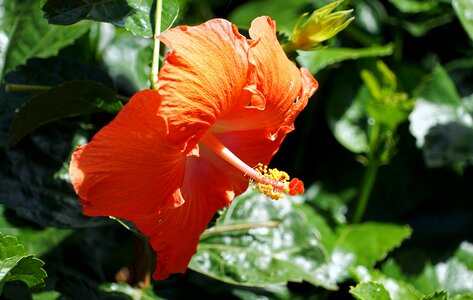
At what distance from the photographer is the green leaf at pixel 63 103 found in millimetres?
1069

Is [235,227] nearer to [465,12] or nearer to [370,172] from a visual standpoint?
[370,172]

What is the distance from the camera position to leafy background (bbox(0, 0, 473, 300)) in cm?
115

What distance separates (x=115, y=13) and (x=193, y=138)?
222 millimetres

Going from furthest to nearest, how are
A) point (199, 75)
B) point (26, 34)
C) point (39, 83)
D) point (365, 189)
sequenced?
point (365, 189) → point (26, 34) → point (39, 83) → point (199, 75)

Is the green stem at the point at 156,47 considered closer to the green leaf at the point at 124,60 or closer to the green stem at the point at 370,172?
the green leaf at the point at 124,60

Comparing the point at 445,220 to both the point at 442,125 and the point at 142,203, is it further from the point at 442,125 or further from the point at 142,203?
the point at 142,203

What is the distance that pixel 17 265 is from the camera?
3.14ft

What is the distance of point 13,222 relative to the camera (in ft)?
A: 4.13

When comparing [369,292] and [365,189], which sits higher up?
[369,292]

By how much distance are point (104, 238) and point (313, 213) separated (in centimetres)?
44

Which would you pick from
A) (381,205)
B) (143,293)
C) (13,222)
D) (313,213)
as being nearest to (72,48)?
(13,222)

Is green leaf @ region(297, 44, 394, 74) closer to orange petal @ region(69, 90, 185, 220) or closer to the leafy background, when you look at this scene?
the leafy background

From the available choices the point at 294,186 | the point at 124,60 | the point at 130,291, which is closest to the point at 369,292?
the point at 294,186

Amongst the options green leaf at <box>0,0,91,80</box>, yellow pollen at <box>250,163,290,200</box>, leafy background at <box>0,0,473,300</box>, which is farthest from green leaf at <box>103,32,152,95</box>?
yellow pollen at <box>250,163,290,200</box>
